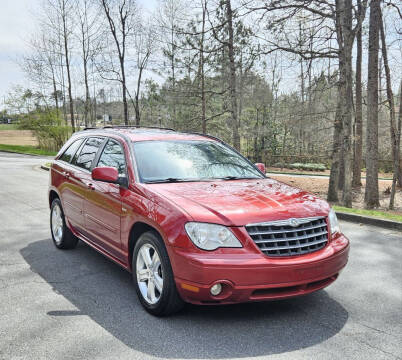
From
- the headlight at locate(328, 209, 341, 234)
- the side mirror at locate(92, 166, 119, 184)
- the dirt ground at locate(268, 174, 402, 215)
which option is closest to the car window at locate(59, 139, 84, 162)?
the side mirror at locate(92, 166, 119, 184)

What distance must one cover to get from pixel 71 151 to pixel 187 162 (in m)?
2.32

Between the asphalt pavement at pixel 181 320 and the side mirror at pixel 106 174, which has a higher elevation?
the side mirror at pixel 106 174

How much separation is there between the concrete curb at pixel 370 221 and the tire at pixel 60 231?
→ 5051 millimetres

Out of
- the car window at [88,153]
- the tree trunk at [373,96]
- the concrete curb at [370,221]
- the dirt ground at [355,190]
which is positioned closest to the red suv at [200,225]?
the car window at [88,153]

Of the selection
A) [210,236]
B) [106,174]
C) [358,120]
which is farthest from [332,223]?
[358,120]

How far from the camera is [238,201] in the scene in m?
3.66

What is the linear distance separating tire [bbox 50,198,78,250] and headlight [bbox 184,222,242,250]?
310 cm

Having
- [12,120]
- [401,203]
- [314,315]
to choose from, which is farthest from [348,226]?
[12,120]

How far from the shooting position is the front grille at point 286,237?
335cm

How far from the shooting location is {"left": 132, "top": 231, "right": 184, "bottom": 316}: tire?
3498 millimetres

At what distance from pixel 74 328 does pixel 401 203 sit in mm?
15763

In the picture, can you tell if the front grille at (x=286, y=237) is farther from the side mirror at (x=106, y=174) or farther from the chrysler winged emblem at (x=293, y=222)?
the side mirror at (x=106, y=174)

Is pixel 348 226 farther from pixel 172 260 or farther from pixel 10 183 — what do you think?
pixel 10 183

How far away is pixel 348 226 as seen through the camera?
296 inches
